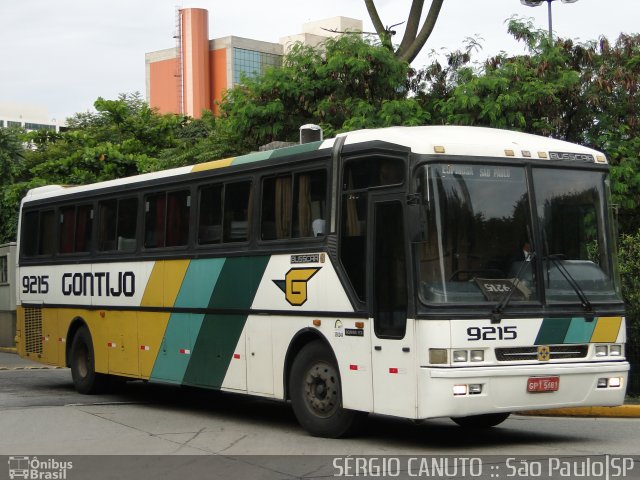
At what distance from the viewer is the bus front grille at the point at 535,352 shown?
1083cm

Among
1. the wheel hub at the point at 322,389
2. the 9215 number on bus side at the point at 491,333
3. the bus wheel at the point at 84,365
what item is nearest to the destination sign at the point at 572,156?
the 9215 number on bus side at the point at 491,333

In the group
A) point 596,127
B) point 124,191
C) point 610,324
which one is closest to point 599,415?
point 610,324

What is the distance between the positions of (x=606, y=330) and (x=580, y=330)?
1.20 ft

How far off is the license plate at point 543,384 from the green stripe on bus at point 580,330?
1.46ft

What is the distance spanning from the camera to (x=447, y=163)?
433 inches

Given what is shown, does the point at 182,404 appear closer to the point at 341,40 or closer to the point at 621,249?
the point at 621,249

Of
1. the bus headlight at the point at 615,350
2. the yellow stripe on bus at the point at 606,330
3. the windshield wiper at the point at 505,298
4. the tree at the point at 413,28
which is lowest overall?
the bus headlight at the point at 615,350

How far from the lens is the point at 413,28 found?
94.3 ft

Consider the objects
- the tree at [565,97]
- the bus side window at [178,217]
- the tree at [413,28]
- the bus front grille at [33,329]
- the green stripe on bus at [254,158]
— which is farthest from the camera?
the tree at [413,28]

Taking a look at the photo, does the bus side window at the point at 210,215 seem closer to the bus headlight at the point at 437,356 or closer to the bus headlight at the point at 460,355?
the bus headlight at the point at 437,356

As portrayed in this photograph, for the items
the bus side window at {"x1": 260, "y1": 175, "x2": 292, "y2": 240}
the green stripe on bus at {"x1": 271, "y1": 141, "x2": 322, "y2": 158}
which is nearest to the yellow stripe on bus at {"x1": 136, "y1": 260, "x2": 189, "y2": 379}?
the bus side window at {"x1": 260, "y1": 175, "x2": 292, "y2": 240}

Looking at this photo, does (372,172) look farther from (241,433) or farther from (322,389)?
(241,433)

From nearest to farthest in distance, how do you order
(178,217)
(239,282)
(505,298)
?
(505,298)
(239,282)
(178,217)

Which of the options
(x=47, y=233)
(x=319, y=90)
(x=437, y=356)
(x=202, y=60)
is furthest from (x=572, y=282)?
(x=202, y=60)
